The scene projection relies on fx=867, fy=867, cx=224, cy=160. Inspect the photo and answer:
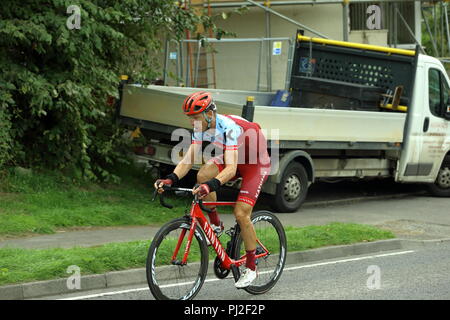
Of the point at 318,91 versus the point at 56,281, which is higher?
the point at 318,91

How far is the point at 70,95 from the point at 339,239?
4723 millimetres

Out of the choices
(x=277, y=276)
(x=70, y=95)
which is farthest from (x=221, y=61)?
(x=277, y=276)

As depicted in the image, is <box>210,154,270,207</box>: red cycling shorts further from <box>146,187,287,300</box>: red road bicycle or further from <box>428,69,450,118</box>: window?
<box>428,69,450,118</box>: window

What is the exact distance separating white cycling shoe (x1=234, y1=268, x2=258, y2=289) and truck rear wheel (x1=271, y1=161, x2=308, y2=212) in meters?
6.47

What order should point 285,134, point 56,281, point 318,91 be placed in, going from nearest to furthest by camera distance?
point 56,281
point 285,134
point 318,91

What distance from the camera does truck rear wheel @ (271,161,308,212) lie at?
46.6 feet

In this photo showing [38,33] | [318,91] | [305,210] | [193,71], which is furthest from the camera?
[193,71]

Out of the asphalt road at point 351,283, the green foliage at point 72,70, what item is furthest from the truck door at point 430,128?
the asphalt road at point 351,283

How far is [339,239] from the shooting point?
36.9 ft

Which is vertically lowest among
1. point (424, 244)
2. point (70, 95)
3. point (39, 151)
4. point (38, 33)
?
point (424, 244)

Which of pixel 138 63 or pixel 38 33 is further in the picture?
pixel 138 63

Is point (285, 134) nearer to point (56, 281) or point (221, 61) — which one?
point (56, 281)

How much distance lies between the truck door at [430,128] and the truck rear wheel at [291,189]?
2892 millimetres

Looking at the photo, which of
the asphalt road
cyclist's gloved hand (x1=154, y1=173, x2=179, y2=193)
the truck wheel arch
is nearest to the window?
the truck wheel arch
